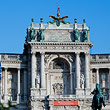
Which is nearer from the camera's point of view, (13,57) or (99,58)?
(13,57)

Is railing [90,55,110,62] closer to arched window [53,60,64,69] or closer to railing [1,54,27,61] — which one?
arched window [53,60,64,69]

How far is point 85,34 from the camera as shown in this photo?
78250 millimetres

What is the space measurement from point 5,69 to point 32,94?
756 centimetres

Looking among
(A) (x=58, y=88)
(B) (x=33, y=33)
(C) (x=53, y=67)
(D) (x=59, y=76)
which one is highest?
(B) (x=33, y=33)

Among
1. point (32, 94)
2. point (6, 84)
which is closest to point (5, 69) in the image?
point (6, 84)

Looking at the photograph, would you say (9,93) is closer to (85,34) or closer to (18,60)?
(18,60)

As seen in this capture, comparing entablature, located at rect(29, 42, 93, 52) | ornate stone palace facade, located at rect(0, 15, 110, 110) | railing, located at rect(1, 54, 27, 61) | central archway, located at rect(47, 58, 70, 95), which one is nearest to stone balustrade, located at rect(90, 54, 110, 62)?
ornate stone palace facade, located at rect(0, 15, 110, 110)

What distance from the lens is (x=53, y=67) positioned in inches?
3118

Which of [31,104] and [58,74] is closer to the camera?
[31,104]

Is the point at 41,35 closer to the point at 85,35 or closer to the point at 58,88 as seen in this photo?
the point at 85,35

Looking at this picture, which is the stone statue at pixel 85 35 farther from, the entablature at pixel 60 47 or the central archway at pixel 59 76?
the central archway at pixel 59 76

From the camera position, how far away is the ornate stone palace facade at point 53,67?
76000mm

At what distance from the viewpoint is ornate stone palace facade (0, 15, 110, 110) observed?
7600cm

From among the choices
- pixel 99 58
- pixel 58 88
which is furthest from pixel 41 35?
pixel 99 58
